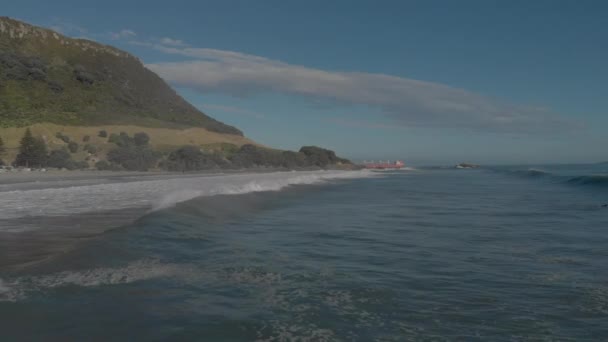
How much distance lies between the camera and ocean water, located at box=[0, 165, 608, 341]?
488cm

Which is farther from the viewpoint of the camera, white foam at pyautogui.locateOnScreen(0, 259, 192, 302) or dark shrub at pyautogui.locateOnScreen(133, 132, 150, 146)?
dark shrub at pyautogui.locateOnScreen(133, 132, 150, 146)

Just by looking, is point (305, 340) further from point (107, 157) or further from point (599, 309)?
point (107, 157)

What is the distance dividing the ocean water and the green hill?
68595mm

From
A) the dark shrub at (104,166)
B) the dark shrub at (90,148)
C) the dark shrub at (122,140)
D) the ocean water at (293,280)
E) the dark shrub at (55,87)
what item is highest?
the dark shrub at (55,87)

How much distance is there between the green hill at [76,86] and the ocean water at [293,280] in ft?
225

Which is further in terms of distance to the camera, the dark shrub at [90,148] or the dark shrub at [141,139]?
the dark shrub at [141,139]

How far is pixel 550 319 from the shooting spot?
17.3 feet

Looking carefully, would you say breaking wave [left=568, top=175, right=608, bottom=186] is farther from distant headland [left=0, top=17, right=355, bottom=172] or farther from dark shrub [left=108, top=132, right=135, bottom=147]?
dark shrub [left=108, top=132, right=135, bottom=147]

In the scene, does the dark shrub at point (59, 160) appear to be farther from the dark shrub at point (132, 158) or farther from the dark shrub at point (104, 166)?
the dark shrub at point (132, 158)

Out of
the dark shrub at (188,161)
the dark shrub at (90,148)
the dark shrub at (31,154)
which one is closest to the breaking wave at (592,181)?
the dark shrub at (188,161)

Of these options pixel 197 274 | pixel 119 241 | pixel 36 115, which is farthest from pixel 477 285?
pixel 36 115

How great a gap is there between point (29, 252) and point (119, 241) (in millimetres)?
1469

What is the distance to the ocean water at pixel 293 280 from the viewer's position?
4875 mm

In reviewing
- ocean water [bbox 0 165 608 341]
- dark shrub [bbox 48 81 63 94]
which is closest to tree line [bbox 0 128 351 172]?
dark shrub [bbox 48 81 63 94]
